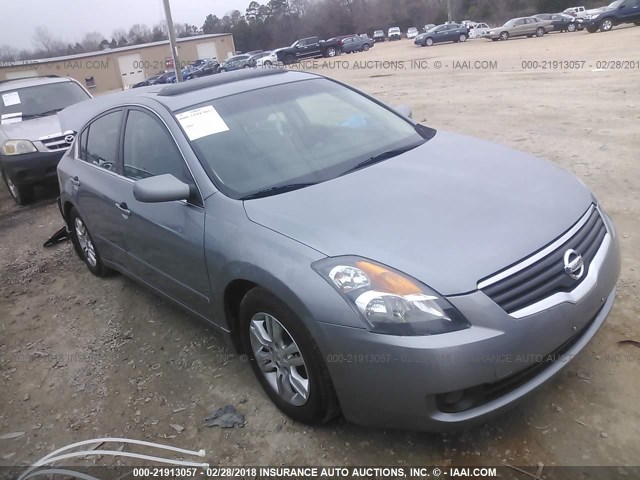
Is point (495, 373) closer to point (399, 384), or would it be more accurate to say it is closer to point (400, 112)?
point (399, 384)

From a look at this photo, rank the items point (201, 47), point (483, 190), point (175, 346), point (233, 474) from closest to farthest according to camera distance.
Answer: point (233, 474) < point (483, 190) < point (175, 346) < point (201, 47)

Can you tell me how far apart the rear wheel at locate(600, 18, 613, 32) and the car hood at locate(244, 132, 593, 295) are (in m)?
28.8

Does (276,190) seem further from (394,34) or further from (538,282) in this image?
(394,34)

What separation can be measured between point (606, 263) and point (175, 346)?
2630 millimetres

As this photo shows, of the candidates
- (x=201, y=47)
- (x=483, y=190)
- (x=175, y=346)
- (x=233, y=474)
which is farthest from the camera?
(x=201, y=47)

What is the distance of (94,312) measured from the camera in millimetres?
4324

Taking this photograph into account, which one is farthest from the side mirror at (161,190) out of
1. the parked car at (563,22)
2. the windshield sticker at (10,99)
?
the parked car at (563,22)

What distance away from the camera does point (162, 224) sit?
3250mm

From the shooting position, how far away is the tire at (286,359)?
2.41 metres

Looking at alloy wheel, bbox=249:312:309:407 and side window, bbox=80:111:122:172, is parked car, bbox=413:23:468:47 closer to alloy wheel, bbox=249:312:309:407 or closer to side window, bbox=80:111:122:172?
side window, bbox=80:111:122:172

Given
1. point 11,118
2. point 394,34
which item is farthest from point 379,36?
point 11,118

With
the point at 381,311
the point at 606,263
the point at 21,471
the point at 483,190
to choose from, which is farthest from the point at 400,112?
the point at 21,471

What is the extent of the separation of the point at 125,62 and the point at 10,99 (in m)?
55.5

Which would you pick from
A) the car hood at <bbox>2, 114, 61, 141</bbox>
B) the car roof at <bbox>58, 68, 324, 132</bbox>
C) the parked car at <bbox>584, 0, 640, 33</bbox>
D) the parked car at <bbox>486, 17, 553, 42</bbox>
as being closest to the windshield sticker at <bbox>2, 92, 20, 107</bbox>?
the car hood at <bbox>2, 114, 61, 141</bbox>
